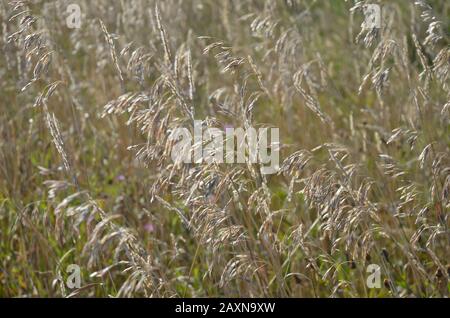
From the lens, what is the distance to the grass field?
6.07 ft

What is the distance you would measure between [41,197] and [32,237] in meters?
0.31

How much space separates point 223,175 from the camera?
5.90 feet

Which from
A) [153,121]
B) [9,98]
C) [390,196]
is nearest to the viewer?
[153,121]

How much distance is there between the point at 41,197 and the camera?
2865 millimetres

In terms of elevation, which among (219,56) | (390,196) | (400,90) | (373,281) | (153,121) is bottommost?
(373,281)

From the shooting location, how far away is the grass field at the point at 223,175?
1.85 metres

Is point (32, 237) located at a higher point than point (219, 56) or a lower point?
lower

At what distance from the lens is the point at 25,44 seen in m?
2.00

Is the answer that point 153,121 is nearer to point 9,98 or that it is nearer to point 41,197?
point 41,197

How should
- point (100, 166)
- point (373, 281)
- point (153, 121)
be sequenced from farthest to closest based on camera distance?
1. point (100, 166)
2. point (373, 281)
3. point (153, 121)

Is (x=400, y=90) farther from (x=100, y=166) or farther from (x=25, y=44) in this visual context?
(x=25, y=44)

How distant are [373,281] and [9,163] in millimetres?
1427
